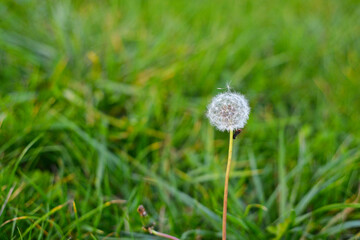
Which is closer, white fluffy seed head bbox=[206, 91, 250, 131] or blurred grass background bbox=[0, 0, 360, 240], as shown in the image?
white fluffy seed head bbox=[206, 91, 250, 131]

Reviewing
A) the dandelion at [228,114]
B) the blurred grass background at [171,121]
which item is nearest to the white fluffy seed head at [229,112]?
the dandelion at [228,114]

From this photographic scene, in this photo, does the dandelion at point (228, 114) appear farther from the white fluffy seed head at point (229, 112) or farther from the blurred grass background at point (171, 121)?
the blurred grass background at point (171, 121)

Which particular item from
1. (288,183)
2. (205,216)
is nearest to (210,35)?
(288,183)

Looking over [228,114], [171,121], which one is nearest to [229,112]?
[228,114]

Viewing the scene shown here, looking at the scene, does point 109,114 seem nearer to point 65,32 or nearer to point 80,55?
point 80,55

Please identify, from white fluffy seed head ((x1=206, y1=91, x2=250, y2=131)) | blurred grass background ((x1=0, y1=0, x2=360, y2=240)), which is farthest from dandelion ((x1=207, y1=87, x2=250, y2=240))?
blurred grass background ((x1=0, y1=0, x2=360, y2=240))

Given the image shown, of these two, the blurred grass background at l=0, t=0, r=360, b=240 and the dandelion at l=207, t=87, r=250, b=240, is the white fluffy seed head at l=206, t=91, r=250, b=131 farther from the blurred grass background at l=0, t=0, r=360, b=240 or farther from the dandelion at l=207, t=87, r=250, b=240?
the blurred grass background at l=0, t=0, r=360, b=240
